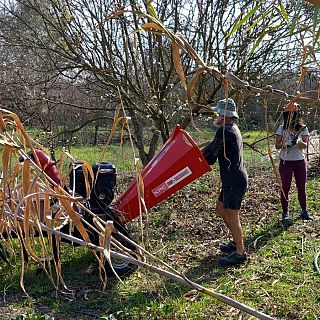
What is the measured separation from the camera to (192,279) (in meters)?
5.11

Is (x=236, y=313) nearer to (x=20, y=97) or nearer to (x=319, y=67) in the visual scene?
(x=319, y=67)

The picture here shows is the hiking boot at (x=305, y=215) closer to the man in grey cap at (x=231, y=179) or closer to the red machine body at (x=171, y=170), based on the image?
the man in grey cap at (x=231, y=179)

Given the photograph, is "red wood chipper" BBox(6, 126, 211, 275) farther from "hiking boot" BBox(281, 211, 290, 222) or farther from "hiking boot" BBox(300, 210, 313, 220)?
"hiking boot" BBox(300, 210, 313, 220)

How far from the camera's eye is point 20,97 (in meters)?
7.86

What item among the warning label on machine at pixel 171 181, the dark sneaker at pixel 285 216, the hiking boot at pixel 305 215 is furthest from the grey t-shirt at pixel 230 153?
the hiking boot at pixel 305 215

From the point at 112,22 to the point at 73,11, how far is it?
0.59 m

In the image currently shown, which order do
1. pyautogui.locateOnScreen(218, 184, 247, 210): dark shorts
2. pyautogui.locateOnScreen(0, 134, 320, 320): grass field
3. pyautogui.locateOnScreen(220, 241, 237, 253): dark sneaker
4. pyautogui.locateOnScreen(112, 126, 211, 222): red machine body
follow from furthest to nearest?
pyautogui.locateOnScreen(220, 241, 237, 253): dark sneaker
pyautogui.locateOnScreen(218, 184, 247, 210): dark shorts
pyautogui.locateOnScreen(112, 126, 211, 222): red machine body
pyautogui.locateOnScreen(0, 134, 320, 320): grass field

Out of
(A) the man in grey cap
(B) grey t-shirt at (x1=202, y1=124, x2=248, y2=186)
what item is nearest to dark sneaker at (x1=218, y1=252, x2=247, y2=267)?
(A) the man in grey cap

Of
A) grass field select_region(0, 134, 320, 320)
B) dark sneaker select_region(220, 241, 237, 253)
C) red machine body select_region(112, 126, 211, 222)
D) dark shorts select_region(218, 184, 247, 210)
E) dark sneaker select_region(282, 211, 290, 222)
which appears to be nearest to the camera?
grass field select_region(0, 134, 320, 320)

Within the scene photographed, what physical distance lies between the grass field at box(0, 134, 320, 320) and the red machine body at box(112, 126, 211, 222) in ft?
1.25

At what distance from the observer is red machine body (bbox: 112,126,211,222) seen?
4.89m

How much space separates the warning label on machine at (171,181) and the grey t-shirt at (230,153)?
0.82 ft

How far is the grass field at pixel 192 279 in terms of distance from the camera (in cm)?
432

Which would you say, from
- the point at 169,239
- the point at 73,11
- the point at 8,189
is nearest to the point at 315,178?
the point at 169,239
